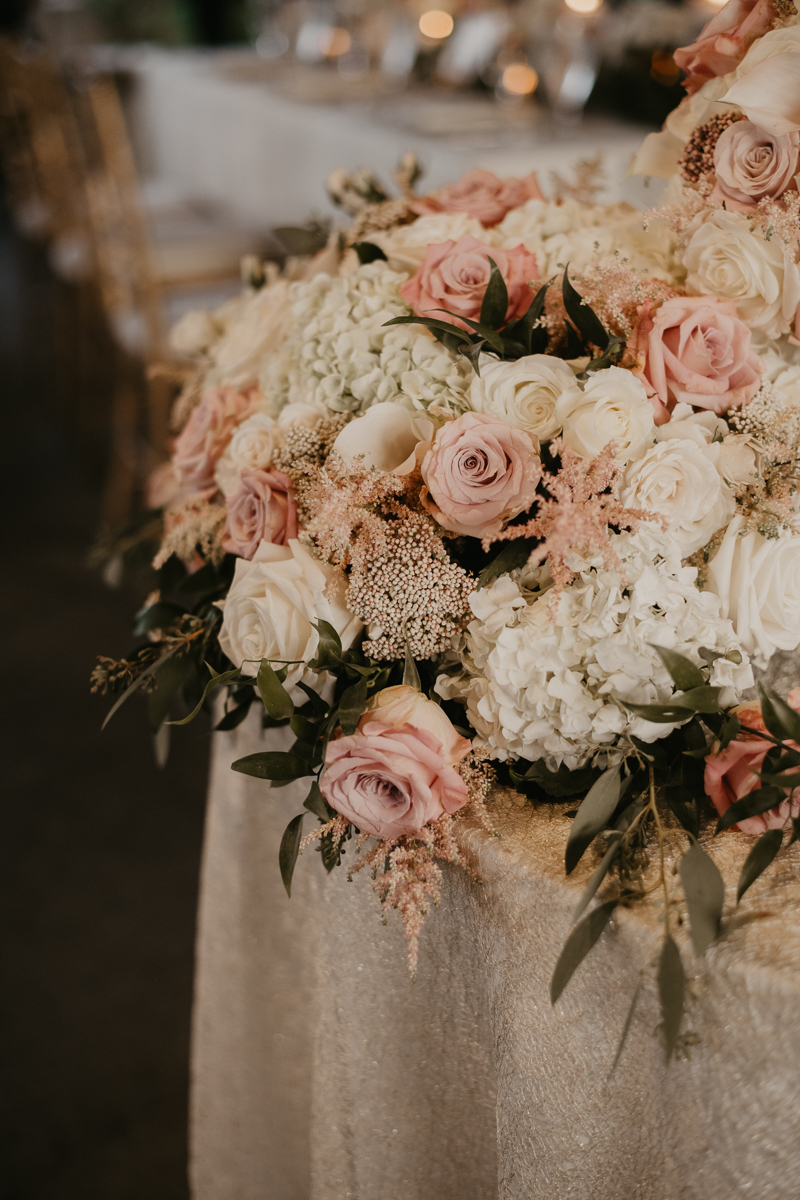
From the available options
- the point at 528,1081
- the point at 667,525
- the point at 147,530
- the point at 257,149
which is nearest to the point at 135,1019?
the point at 147,530

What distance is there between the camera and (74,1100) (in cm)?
160

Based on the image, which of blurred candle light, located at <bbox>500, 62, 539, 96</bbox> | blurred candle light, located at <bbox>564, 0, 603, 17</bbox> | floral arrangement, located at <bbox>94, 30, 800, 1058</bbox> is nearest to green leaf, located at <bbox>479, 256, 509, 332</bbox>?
floral arrangement, located at <bbox>94, 30, 800, 1058</bbox>

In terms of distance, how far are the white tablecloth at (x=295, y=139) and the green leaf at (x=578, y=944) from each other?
0.87 meters

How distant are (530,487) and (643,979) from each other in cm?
34

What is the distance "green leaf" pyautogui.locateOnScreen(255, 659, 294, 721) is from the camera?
2.22 ft

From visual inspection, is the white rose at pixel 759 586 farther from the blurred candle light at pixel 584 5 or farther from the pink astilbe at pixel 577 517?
the blurred candle light at pixel 584 5

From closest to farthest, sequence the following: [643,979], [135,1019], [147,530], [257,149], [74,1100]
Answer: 1. [643,979]
2. [147,530]
3. [74,1100]
4. [135,1019]
5. [257,149]

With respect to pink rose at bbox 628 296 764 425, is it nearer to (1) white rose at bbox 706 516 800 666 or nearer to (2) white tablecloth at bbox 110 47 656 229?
(1) white rose at bbox 706 516 800 666

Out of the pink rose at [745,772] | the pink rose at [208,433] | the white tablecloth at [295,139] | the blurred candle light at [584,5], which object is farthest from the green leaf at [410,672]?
the blurred candle light at [584,5]

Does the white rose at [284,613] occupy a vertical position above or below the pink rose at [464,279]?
below

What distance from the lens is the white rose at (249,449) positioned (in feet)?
2.70

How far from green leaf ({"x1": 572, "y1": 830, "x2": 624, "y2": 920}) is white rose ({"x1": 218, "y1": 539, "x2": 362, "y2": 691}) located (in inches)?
9.7

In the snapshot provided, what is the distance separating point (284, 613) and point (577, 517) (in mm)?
229

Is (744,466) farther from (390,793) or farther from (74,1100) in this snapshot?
(74,1100)
